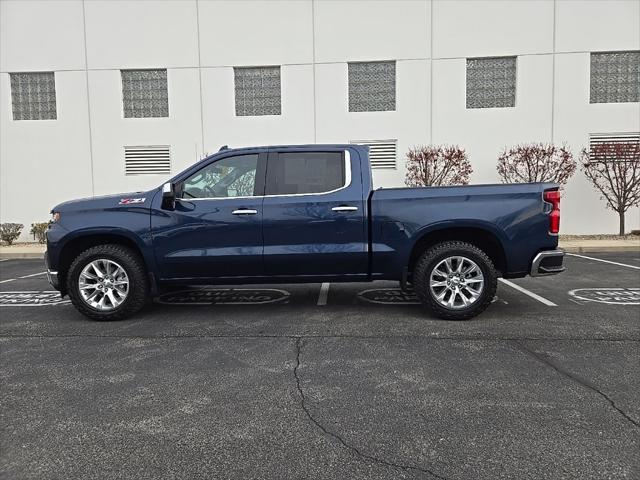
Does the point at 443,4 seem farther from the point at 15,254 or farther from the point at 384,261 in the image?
the point at 15,254

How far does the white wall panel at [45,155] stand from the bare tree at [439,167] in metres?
10.7

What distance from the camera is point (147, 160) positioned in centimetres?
1611

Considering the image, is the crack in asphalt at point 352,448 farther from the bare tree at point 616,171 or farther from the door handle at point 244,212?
the bare tree at point 616,171

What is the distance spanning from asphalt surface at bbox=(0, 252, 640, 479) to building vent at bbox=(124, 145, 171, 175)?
34.2ft

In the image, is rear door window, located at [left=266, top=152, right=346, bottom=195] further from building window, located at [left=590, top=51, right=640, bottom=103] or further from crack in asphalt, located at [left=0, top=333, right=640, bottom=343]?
building window, located at [left=590, top=51, right=640, bottom=103]

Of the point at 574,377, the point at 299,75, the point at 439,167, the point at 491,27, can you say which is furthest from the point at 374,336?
the point at 491,27

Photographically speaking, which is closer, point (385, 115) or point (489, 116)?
point (489, 116)

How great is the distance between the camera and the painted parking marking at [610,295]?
6461mm

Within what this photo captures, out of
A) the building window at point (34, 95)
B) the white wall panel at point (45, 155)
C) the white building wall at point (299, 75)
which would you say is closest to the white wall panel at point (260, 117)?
the white building wall at point (299, 75)

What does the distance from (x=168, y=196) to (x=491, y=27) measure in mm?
13317

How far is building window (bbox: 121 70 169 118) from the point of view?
1602 centimetres

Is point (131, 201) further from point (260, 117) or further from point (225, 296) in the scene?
point (260, 117)

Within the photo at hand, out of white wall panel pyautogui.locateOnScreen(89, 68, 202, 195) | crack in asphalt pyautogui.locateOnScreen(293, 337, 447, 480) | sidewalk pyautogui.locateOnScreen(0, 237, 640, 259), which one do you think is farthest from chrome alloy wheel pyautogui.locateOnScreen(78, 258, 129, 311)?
white wall panel pyautogui.locateOnScreen(89, 68, 202, 195)

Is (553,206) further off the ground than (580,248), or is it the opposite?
(553,206)
